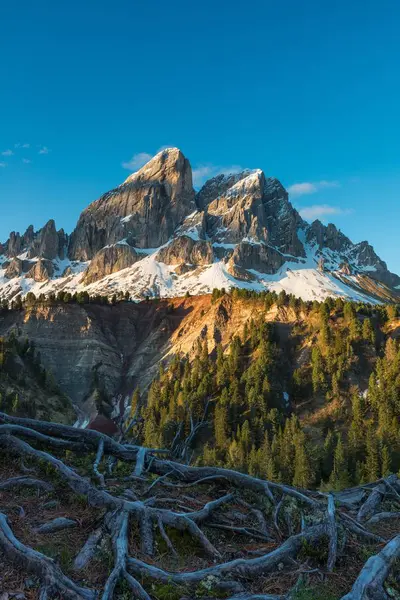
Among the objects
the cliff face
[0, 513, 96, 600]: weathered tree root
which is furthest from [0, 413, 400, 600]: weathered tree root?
the cliff face

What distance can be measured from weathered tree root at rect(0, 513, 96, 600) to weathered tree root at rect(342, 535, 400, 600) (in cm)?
359

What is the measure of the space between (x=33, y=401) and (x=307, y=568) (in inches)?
3622

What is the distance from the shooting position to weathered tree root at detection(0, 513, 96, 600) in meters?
5.62

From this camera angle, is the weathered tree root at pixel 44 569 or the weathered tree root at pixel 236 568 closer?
the weathered tree root at pixel 44 569

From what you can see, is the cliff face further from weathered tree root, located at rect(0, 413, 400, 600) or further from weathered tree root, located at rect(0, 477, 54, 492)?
weathered tree root, located at rect(0, 477, 54, 492)

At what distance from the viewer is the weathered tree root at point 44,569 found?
562cm

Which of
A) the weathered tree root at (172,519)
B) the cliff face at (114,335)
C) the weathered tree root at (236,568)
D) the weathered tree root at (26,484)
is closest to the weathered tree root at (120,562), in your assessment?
the weathered tree root at (172,519)

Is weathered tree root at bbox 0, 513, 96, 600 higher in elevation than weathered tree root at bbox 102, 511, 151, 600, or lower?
higher

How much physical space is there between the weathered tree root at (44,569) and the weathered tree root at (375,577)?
3586mm

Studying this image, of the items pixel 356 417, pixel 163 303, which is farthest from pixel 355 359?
pixel 163 303

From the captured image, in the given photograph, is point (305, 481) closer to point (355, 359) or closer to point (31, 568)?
point (355, 359)

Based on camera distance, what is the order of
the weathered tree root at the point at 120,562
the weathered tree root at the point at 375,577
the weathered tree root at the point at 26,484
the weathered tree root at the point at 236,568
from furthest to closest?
the weathered tree root at the point at 26,484 < the weathered tree root at the point at 236,568 < the weathered tree root at the point at 120,562 < the weathered tree root at the point at 375,577

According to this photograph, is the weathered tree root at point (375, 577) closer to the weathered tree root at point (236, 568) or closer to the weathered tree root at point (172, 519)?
the weathered tree root at point (172, 519)

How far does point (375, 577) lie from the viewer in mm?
5934
